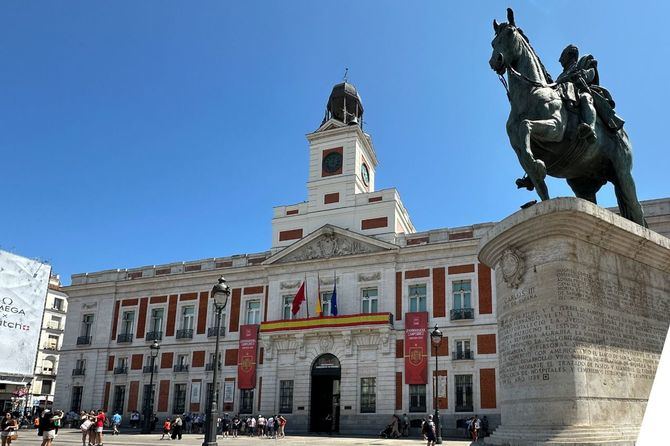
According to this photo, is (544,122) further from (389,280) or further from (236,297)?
(236,297)

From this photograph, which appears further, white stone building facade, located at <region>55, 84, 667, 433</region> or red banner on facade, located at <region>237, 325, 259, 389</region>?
red banner on facade, located at <region>237, 325, 259, 389</region>

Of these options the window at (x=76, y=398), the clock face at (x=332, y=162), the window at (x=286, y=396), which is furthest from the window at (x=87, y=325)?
the clock face at (x=332, y=162)

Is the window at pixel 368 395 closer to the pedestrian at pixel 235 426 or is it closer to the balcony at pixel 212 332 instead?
the pedestrian at pixel 235 426

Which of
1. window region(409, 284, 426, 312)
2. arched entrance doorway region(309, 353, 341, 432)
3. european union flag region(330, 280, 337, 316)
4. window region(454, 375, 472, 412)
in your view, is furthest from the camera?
european union flag region(330, 280, 337, 316)

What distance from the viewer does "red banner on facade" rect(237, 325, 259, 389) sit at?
3706 cm

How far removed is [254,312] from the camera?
130 ft

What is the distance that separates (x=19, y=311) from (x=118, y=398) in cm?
911

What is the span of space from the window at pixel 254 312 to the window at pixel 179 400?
646cm

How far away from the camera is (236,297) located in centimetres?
4031

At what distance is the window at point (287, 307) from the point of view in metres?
37.9

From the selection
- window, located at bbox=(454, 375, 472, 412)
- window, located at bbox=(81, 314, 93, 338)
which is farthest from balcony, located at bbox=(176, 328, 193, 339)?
window, located at bbox=(454, 375, 472, 412)

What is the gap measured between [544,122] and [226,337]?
34549 millimetres

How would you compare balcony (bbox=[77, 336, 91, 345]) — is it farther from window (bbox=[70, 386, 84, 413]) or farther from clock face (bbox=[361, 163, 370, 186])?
clock face (bbox=[361, 163, 370, 186])

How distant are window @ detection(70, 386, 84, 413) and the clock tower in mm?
18272
